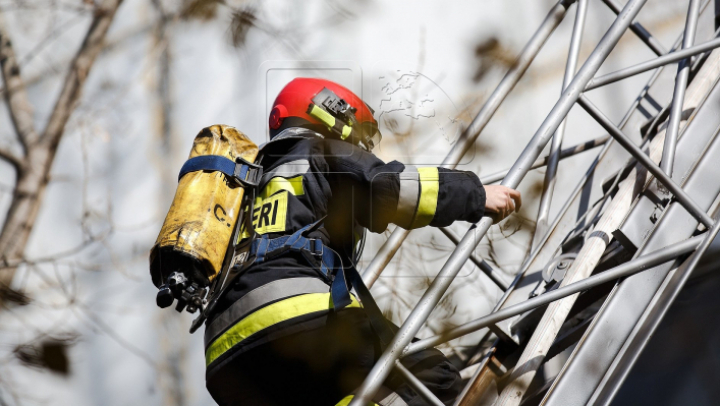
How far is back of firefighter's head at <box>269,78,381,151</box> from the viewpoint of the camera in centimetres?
211

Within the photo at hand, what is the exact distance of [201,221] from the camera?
184 cm

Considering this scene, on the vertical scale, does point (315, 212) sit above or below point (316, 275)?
above

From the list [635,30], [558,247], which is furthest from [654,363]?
[635,30]

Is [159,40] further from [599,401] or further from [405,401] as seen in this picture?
[599,401]

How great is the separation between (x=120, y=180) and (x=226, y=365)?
175cm

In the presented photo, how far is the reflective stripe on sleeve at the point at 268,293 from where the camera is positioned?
1.80 meters

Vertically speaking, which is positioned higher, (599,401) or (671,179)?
(671,179)

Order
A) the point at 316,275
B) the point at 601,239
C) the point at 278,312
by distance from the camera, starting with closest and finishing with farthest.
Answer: the point at 278,312 → the point at 316,275 → the point at 601,239

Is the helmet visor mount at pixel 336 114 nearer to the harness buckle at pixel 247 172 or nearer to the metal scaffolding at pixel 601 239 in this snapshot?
the harness buckle at pixel 247 172

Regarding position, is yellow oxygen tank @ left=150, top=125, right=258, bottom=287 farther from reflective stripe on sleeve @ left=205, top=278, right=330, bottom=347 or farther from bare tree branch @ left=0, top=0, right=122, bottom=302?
bare tree branch @ left=0, top=0, right=122, bottom=302

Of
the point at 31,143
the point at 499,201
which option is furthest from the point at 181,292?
the point at 31,143

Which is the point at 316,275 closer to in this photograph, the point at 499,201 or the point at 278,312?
the point at 278,312

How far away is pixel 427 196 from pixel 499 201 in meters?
0.22

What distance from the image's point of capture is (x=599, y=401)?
1994 mm
